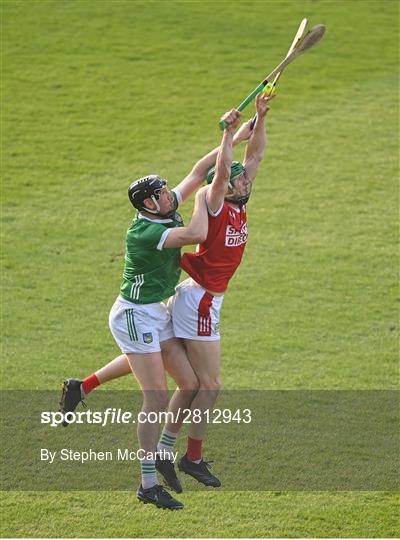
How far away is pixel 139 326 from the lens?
32.4 feet

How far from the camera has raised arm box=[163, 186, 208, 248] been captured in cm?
953

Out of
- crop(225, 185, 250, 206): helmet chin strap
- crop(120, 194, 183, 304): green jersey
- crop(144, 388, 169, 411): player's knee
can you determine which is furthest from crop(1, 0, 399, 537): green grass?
crop(225, 185, 250, 206): helmet chin strap

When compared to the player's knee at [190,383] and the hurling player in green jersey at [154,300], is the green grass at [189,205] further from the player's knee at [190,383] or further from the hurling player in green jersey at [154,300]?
the player's knee at [190,383]

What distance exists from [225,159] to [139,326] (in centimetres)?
159

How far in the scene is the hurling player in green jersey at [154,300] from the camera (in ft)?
31.9

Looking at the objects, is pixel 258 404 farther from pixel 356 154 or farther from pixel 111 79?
pixel 111 79

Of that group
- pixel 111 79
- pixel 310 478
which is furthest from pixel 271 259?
pixel 111 79

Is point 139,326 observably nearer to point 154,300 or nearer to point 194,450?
→ point 154,300

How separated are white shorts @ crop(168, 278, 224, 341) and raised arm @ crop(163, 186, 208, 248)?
634 millimetres

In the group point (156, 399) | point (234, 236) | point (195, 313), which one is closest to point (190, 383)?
point (156, 399)

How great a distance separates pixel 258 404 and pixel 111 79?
1136 centimetres

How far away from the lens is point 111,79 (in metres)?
25.3

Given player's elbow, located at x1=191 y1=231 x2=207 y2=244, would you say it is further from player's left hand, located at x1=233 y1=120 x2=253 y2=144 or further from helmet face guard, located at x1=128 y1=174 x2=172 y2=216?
player's left hand, located at x1=233 y1=120 x2=253 y2=144
